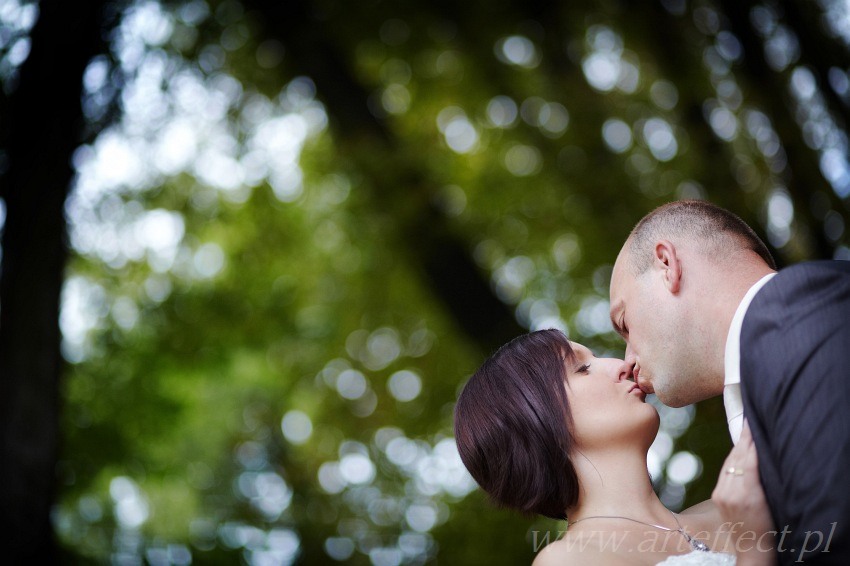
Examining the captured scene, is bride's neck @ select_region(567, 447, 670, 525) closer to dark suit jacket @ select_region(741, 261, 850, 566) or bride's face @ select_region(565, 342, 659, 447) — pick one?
bride's face @ select_region(565, 342, 659, 447)

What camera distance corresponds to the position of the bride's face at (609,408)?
3004 mm

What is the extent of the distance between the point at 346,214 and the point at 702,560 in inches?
272

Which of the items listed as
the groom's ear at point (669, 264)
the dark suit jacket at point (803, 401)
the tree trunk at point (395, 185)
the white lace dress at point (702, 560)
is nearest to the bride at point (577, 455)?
the white lace dress at point (702, 560)

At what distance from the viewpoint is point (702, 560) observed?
2797 millimetres

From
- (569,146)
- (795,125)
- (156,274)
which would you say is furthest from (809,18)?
(156,274)

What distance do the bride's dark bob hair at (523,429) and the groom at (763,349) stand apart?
314 mm

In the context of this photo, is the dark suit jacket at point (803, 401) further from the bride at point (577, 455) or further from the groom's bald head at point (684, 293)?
the bride at point (577, 455)

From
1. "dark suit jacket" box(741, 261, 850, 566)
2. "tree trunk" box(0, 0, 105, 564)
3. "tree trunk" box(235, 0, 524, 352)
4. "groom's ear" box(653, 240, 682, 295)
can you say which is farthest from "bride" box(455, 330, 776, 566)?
"tree trunk" box(235, 0, 524, 352)

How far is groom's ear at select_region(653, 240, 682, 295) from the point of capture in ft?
9.14

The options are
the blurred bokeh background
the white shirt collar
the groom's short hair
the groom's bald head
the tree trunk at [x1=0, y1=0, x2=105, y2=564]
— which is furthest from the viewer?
the blurred bokeh background

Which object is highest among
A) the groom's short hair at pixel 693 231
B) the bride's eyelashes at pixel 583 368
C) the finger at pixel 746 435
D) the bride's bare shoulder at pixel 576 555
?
the groom's short hair at pixel 693 231

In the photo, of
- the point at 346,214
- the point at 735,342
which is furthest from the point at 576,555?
the point at 346,214

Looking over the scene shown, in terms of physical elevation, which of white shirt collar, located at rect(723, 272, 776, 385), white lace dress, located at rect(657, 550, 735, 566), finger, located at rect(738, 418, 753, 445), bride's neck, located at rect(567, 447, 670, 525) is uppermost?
white shirt collar, located at rect(723, 272, 776, 385)

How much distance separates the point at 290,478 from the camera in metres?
10.9
